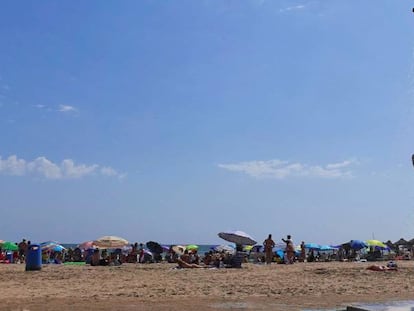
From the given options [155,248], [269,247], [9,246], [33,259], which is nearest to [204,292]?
[33,259]

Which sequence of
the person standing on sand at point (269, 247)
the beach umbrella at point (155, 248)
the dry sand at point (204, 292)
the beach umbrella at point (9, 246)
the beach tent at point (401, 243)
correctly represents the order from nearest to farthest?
1. the dry sand at point (204, 292)
2. the person standing on sand at point (269, 247)
3. the beach umbrella at point (155, 248)
4. the beach umbrella at point (9, 246)
5. the beach tent at point (401, 243)

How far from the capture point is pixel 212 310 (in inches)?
406

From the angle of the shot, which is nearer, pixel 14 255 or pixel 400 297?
pixel 400 297

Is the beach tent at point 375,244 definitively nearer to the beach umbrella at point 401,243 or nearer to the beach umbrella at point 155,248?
the beach umbrella at point 401,243

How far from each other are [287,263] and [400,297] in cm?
1658

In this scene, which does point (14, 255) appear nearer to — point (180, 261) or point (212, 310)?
point (180, 261)

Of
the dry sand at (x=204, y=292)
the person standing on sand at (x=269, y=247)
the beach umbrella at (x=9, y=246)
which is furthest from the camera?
the beach umbrella at (x=9, y=246)

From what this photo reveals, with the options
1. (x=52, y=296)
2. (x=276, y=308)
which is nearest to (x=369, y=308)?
(x=276, y=308)

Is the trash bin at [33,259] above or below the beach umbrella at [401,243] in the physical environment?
below

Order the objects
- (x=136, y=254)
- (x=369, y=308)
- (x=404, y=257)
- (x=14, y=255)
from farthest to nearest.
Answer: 1. (x=404, y=257)
2. (x=14, y=255)
3. (x=136, y=254)
4. (x=369, y=308)

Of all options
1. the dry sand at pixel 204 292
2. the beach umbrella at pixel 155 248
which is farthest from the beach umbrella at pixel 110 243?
the dry sand at pixel 204 292

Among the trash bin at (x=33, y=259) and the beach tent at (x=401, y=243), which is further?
the beach tent at (x=401, y=243)

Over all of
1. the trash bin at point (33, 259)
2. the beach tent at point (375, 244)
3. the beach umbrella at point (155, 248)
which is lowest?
the trash bin at point (33, 259)

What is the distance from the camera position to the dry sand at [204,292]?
36.5ft
